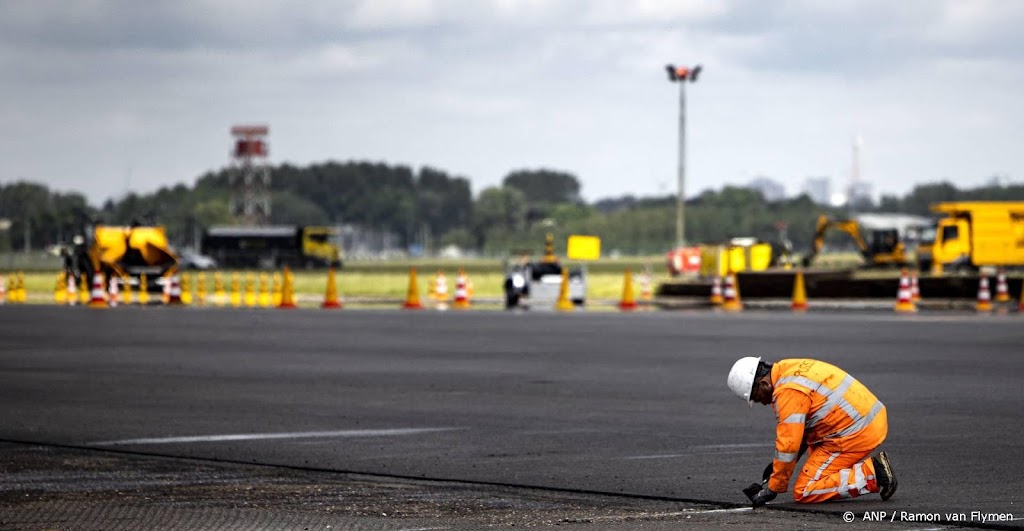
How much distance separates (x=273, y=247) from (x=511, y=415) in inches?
3657

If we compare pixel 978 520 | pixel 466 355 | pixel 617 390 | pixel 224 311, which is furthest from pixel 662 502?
pixel 224 311

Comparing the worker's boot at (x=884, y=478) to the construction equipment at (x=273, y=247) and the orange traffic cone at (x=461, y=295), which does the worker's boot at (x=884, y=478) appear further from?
the construction equipment at (x=273, y=247)

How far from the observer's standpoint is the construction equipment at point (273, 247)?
104375 millimetres

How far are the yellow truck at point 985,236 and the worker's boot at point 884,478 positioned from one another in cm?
4168

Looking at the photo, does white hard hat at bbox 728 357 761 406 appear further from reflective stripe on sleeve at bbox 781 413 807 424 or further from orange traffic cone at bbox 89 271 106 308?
orange traffic cone at bbox 89 271 106 308

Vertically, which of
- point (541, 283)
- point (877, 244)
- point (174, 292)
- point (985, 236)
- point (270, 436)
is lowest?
point (270, 436)

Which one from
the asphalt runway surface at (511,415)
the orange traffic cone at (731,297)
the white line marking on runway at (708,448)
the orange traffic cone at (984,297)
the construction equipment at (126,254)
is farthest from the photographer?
the construction equipment at (126,254)

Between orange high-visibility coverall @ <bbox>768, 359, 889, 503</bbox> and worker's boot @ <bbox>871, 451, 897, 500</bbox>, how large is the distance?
4 cm

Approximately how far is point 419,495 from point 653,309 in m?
28.0

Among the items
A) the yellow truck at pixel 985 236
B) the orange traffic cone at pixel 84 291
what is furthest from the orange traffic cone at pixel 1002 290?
the orange traffic cone at pixel 84 291

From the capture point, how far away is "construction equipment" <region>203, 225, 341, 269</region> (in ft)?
342

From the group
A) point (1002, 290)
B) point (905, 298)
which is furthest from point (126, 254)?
point (1002, 290)

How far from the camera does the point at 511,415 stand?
14656mm

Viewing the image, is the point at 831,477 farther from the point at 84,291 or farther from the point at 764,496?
the point at 84,291
